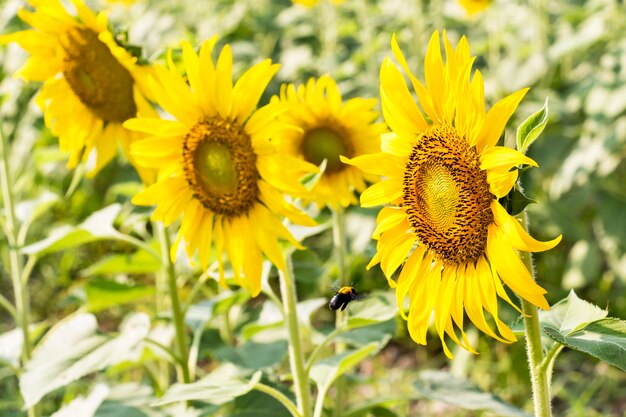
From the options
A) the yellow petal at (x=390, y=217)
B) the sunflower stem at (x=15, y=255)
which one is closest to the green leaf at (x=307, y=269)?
the sunflower stem at (x=15, y=255)

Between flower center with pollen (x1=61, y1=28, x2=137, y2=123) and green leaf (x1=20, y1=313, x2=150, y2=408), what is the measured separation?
0.49 meters

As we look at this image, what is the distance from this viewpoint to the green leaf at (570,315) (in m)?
1.30

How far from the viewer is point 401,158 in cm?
141

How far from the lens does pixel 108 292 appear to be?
7.45 feet

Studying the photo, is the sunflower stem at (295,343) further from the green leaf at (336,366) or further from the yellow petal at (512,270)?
the yellow petal at (512,270)

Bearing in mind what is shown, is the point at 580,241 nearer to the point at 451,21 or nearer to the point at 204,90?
the point at 451,21

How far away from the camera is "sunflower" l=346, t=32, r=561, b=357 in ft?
3.98

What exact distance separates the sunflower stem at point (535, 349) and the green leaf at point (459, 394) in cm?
44

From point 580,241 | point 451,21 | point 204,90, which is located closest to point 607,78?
point 580,241

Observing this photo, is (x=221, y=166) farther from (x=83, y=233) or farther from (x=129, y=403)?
(x=129, y=403)

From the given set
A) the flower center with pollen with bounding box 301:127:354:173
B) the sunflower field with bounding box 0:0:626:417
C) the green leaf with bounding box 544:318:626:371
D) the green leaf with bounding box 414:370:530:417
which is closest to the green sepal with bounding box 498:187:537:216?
the sunflower field with bounding box 0:0:626:417

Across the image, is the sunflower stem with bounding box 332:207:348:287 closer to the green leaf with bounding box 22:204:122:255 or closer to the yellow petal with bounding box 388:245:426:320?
the green leaf with bounding box 22:204:122:255

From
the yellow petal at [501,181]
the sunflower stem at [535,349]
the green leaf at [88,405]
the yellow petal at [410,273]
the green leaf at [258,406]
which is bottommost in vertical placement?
the green leaf at [258,406]

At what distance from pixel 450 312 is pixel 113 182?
11.3 ft
